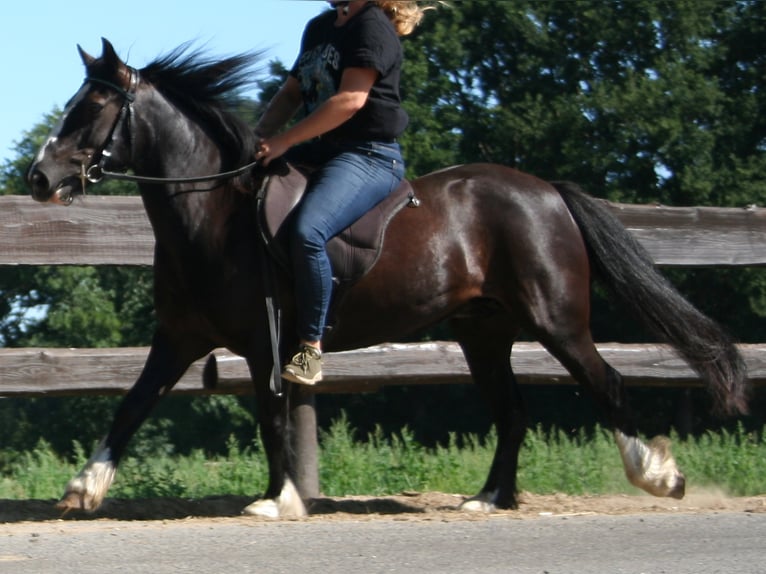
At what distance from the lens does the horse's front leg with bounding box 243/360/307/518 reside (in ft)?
19.7

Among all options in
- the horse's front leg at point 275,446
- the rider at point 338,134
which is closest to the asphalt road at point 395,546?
the horse's front leg at point 275,446

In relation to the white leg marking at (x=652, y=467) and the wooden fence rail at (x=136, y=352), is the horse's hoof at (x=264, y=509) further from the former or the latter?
the white leg marking at (x=652, y=467)

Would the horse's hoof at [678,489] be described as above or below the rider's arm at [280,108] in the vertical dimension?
below

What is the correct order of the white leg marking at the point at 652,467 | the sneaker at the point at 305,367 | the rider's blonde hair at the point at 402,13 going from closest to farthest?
the sneaker at the point at 305,367, the rider's blonde hair at the point at 402,13, the white leg marking at the point at 652,467

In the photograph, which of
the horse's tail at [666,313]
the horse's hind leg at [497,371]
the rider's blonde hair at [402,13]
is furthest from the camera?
the horse's hind leg at [497,371]

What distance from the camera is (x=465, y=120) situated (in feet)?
118

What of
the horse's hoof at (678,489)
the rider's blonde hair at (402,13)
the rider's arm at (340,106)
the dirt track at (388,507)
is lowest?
the dirt track at (388,507)

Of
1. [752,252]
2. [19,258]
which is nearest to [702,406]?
[752,252]

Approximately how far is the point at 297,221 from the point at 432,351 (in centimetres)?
202

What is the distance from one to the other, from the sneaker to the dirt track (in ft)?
2.15

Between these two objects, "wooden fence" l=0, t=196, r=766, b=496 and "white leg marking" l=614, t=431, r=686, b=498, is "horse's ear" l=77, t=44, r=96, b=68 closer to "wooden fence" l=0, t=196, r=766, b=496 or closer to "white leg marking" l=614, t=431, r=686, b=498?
"wooden fence" l=0, t=196, r=766, b=496

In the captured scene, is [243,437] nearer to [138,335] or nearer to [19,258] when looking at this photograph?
[138,335]

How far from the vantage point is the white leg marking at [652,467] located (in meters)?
6.48

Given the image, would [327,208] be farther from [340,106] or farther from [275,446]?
[275,446]
